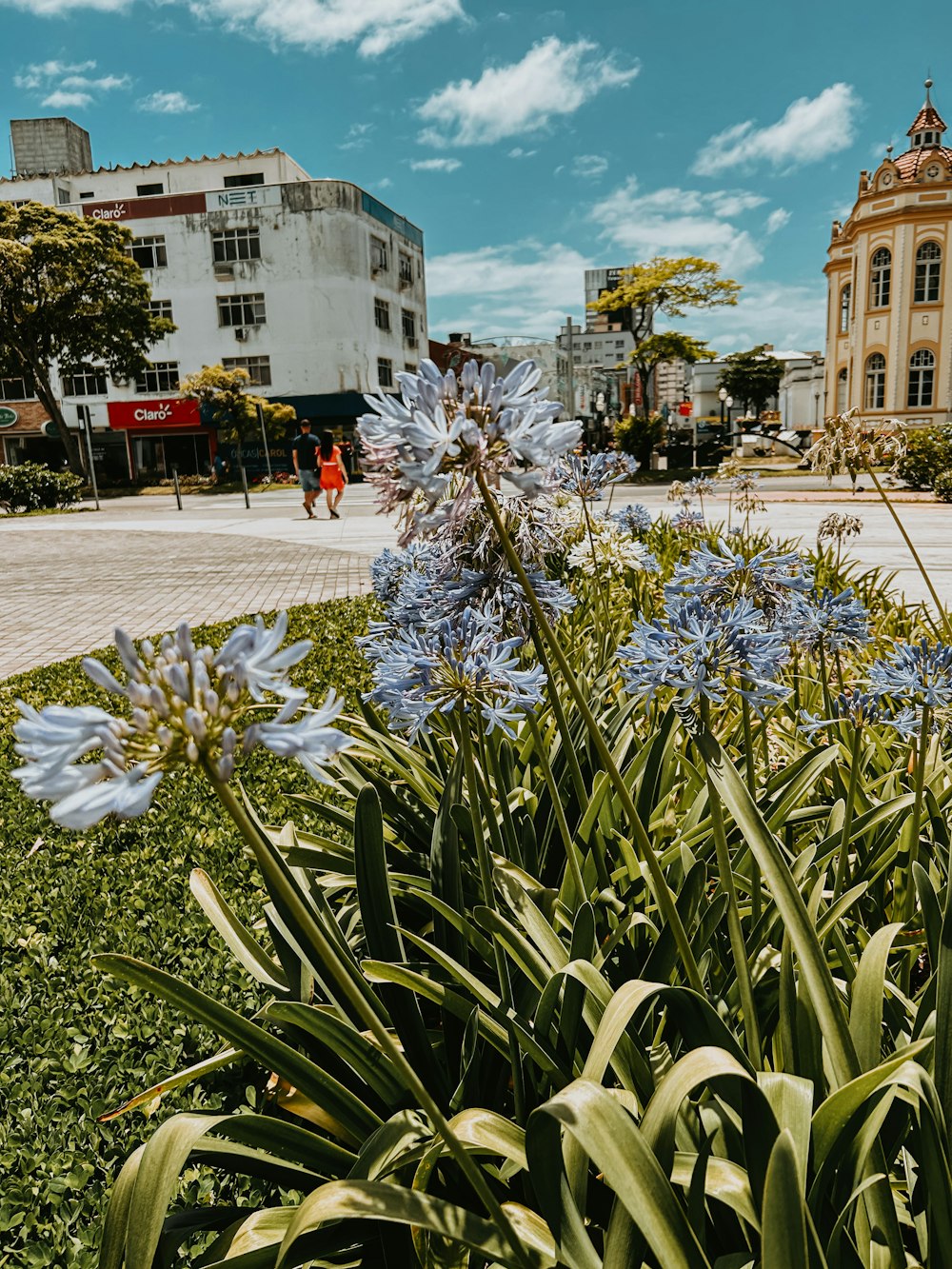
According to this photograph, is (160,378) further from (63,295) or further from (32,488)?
(32,488)

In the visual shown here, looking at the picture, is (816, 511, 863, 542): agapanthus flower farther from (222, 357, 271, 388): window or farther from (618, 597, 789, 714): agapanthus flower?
(222, 357, 271, 388): window

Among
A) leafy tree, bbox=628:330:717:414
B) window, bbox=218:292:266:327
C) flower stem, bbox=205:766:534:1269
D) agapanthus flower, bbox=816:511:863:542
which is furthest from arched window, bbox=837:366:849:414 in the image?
flower stem, bbox=205:766:534:1269

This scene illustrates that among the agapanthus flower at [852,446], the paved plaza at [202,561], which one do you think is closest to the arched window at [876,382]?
the paved plaza at [202,561]

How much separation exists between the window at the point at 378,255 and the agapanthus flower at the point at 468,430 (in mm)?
44265

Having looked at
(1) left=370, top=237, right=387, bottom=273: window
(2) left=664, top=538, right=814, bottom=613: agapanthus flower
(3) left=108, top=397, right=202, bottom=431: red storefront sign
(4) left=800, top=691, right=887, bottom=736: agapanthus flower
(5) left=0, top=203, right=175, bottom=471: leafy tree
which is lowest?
(4) left=800, top=691, right=887, bottom=736: agapanthus flower

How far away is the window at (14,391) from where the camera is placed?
42156mm

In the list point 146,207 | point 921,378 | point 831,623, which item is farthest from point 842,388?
point 831,623

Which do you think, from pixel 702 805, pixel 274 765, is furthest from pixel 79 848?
pixel 702 805

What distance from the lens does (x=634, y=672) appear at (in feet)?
5.66

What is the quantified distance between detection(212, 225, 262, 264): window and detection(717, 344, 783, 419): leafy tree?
1701 inches

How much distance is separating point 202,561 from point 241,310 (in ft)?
105

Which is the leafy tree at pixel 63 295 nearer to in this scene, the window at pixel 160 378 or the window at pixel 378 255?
the window at pixel 160 378

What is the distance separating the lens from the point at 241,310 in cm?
4134

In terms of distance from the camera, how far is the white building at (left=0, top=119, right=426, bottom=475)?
131ft
